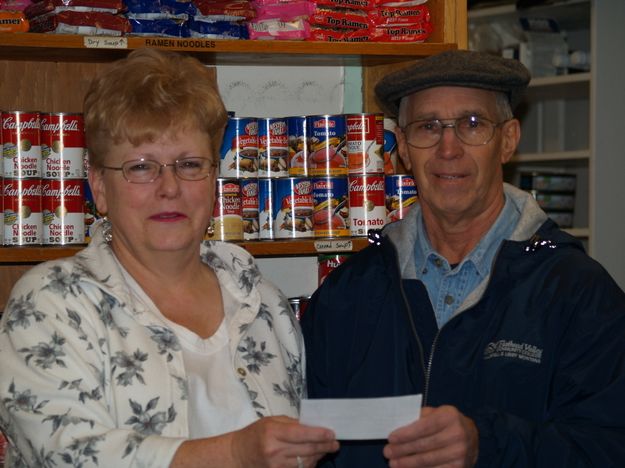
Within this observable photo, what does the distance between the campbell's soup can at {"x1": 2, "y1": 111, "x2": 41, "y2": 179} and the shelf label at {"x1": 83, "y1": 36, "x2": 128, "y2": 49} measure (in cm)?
25

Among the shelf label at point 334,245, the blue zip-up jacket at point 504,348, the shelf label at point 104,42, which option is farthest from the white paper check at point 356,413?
the shelf label at point 104,42

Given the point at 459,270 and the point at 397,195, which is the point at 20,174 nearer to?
the point at 397,195

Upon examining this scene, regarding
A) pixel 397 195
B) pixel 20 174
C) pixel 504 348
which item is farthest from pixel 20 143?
pixel 504 348

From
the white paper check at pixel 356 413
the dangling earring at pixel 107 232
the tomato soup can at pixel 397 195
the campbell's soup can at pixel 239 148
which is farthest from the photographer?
the tomato soup can at pixel 397 195

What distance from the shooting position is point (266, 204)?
299 cm

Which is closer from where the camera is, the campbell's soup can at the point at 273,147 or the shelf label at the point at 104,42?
the shelf label at the point at 104,42

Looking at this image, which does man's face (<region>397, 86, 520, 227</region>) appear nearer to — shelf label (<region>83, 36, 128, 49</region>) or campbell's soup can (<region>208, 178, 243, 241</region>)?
campbell's soup can (<region>208, 178, 243, 241</region>)

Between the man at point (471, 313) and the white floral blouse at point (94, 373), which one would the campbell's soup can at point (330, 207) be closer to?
the man at point (471, 313)

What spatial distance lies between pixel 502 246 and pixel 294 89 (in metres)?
1.29

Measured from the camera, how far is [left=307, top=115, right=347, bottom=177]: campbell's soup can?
2.98 meters

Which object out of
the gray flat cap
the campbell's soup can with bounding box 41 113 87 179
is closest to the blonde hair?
the gray flat cap

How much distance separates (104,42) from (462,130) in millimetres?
1008

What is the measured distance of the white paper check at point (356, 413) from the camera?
6.20ft

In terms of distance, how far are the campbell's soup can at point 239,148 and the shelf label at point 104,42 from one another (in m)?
0.38
